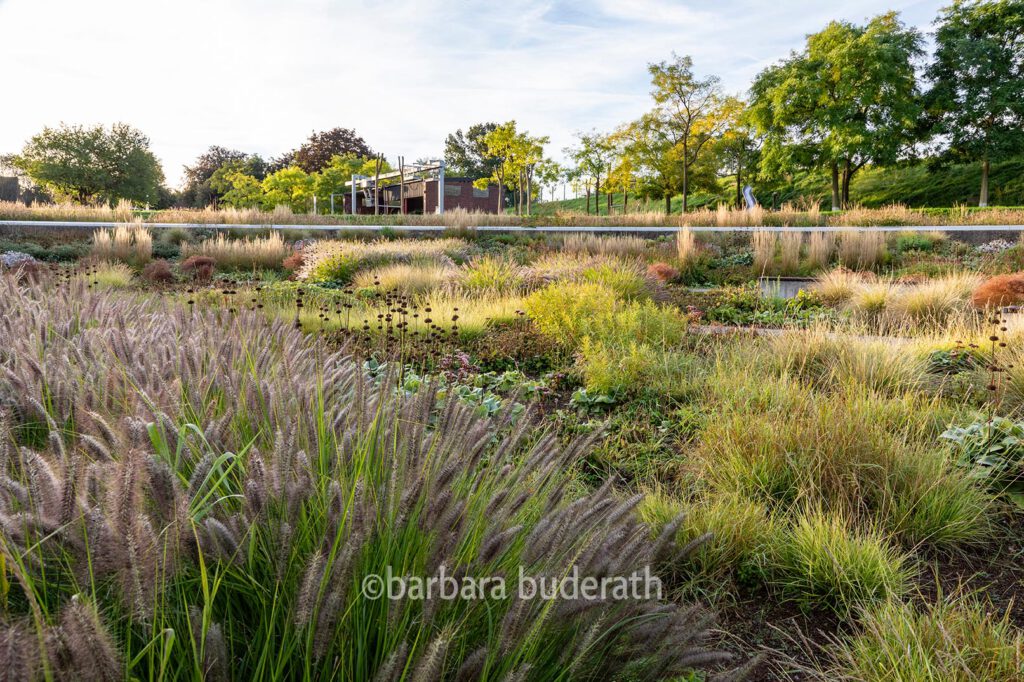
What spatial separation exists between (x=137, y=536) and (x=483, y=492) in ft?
2.56

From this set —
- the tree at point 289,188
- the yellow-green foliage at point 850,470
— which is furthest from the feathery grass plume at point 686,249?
the tree at point 289,188

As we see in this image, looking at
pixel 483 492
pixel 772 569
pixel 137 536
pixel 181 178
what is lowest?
pixel 772 569

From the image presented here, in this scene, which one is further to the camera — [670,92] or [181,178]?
[181,178]

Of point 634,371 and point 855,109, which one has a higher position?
point 855,109

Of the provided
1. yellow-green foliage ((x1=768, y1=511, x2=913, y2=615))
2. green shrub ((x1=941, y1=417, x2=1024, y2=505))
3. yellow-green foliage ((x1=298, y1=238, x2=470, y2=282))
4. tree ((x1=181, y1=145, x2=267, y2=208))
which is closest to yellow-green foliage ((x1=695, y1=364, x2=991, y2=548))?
green shrub ((x1=941, y1=417, x2=1024, y2=505))

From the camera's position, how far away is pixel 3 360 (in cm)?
286

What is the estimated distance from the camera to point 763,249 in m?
13.3

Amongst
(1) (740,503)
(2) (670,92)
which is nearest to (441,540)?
(1) (740,503)

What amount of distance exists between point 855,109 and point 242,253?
115 feet

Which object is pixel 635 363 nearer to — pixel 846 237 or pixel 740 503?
pixel 740 503

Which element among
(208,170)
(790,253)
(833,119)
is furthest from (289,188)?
(790,253)

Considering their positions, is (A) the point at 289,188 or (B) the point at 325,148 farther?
(B) the point at 325,148

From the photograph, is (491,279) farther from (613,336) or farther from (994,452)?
(994,452)

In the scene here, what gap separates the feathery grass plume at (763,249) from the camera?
12641 millimetres
